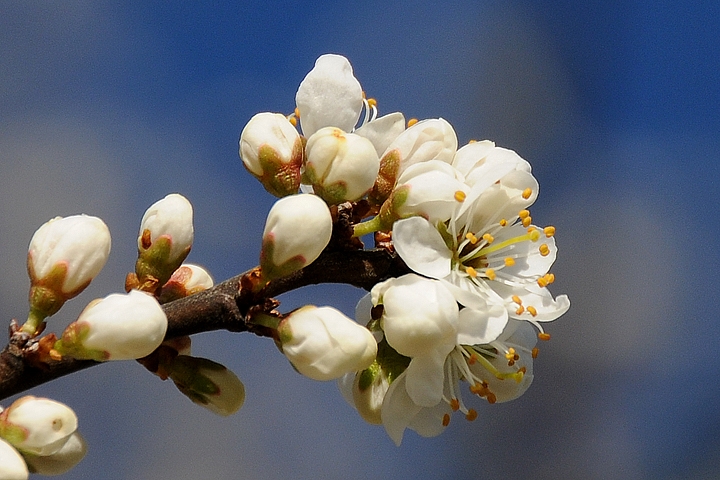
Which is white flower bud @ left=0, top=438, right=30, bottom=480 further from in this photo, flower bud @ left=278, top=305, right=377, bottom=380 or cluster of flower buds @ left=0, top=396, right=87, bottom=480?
flower bud @ left=278, top=305, right=377, bottom=380

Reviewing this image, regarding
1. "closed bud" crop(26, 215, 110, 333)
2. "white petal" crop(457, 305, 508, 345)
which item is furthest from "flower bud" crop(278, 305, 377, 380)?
"closed bud" crop(26, 215, 110, 333)

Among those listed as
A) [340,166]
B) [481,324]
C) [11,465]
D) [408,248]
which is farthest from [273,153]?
[11,465]

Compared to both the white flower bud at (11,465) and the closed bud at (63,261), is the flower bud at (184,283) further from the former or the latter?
the white flower bud at (11,465)

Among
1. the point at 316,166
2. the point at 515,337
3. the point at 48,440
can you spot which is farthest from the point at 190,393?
the point at 515,337

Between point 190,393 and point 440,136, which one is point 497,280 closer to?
point 440,136

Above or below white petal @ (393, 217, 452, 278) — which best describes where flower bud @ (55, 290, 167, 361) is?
above

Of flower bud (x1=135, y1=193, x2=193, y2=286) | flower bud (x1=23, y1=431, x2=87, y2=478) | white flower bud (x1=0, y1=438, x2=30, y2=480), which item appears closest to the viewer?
white flower bud (x1=0, y1=438, x2=30, y2=480)
